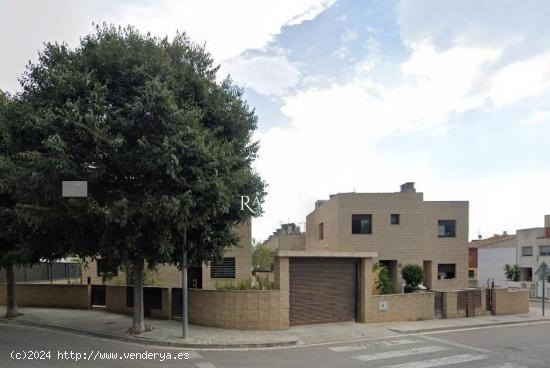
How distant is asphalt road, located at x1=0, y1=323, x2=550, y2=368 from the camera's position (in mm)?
12398

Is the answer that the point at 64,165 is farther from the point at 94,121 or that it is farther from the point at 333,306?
the point at 333,306

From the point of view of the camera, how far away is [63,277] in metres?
40.5

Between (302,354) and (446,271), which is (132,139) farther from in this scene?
(446,271)

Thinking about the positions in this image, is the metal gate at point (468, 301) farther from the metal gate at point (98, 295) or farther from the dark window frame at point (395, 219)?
the metal gate at point (98, 295)

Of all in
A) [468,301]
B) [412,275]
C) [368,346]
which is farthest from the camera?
[412,275]

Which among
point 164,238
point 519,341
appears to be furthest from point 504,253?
point 164,238

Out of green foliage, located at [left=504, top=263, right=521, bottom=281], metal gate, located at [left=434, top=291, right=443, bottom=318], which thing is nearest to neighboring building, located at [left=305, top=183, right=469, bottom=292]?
metal gate, located at [left=434, top=291, right=443, bottom=318]

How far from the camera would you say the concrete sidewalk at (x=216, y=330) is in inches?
600

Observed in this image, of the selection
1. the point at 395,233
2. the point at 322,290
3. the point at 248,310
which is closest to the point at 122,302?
the point at 248,310

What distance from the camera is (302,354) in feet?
45.6

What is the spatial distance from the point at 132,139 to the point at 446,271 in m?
28.6

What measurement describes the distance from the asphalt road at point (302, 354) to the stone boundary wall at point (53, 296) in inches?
207

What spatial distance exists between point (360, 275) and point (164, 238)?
847cm

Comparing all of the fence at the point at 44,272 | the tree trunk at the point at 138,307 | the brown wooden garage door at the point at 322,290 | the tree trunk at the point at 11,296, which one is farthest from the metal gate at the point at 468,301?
the fence at the point at 44,272
